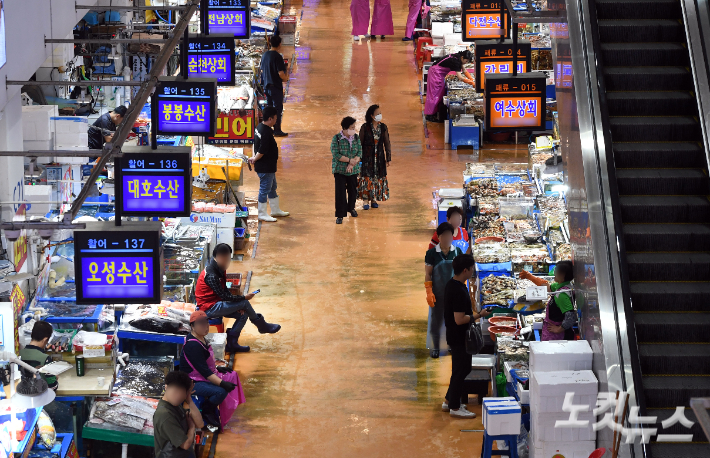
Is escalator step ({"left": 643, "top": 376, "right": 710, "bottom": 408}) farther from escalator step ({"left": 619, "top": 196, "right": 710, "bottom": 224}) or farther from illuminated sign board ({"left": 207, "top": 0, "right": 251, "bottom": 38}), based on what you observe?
illuminated sign board ({"left": 207, "top": 0, "right": 251, "bottom": 38})

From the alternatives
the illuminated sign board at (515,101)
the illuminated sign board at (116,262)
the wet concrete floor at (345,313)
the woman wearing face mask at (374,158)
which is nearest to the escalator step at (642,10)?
the illuminated sign board at (515,101)

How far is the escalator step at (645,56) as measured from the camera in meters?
9.48

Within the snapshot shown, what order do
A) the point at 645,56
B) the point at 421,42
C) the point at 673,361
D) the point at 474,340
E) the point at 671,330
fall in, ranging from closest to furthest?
the point at 673,361 → the point at 671,330 → the point at 645,56 → the point at 474,340 → the point at 421,42

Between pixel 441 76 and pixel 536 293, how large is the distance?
35.3 ft

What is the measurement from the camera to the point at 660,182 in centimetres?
874

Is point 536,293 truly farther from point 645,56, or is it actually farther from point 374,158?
point 374,158

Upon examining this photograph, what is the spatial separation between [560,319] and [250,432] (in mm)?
3084

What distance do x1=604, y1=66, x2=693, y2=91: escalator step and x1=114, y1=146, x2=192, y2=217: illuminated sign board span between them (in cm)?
404

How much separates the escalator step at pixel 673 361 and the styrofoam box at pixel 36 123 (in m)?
7.91

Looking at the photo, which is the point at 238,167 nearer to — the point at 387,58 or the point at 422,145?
the point at 422,145

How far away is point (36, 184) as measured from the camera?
41.2ft

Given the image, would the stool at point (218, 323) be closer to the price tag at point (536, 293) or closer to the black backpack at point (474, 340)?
the black backpack at point (474, 340)

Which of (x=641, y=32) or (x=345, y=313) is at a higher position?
(x=641, y=32)

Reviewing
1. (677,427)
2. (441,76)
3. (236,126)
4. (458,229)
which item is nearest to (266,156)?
(236,126)
